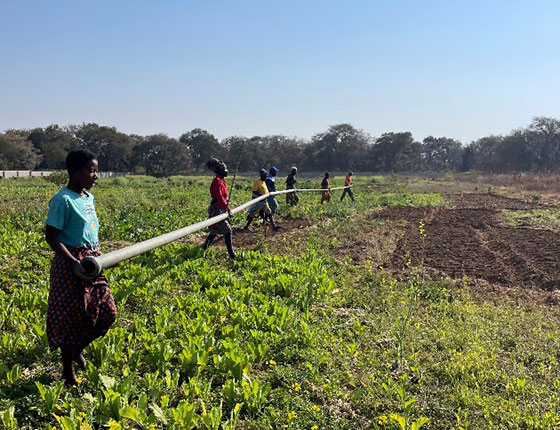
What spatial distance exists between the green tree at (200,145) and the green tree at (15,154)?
2279 centimetres

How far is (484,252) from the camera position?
961 centimetres

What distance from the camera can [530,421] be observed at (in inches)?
121

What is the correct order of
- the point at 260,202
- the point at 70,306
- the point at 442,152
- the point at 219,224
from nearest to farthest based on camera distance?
the point at 70,306 < the point at 219,224 < the point at 260,202 < the point at 442,152

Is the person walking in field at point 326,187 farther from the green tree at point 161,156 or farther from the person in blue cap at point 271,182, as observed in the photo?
the green tree at point 161,156

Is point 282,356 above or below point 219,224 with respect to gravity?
below

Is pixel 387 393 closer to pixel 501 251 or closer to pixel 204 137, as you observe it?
pixel 501 251

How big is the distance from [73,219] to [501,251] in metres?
9.54

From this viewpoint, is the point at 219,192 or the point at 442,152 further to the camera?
the point at 442,152

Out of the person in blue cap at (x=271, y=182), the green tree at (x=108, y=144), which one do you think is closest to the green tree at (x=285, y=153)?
the green tree at (x=108, y=144)

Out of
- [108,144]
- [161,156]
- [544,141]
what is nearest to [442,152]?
[544,141]

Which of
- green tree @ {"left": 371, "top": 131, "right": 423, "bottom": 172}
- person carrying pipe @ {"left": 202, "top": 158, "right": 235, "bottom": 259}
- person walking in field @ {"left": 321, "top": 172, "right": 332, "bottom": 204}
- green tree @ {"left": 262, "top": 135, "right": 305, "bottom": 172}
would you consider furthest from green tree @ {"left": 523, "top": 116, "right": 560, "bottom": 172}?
person carrying pipe @ {"left": 202, "top": 158, "right": 235, "bottom": 259}

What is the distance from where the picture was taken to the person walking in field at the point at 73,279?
3018mm

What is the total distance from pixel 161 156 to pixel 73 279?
63630 mm

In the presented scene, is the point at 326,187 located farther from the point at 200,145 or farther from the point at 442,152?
the point at 442,152
